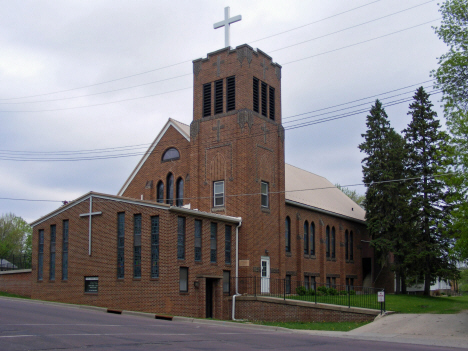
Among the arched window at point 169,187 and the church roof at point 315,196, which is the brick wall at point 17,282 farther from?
the church roof at point 315,196

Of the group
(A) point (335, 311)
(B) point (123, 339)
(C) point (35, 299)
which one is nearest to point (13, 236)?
(C) point (35, 299)

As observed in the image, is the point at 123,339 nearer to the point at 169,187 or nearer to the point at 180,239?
the point at 180,239

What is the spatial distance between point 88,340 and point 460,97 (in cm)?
1688

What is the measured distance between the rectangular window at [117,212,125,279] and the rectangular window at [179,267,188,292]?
348 cm

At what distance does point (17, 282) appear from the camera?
34.9 metres

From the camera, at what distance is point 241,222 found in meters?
31.5

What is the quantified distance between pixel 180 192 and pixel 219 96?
692cm

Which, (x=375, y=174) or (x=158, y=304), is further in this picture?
(x=375, y=174)

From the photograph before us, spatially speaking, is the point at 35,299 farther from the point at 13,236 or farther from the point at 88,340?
the point at 13,236

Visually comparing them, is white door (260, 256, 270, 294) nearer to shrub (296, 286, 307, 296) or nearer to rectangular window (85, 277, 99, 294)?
shrub (296, 286, 307, 296)

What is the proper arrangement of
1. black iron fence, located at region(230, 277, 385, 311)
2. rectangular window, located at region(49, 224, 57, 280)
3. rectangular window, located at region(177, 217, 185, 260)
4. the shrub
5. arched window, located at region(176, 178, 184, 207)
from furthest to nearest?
the shrub < arched window, located at region(176, 178, 184, 207) < rectangular window, located at region(49, 224, 57, 280) < black iron fence, located at region(230, 277, 385, 311) < rectangular window, located at region(177, 217, 185, 260)

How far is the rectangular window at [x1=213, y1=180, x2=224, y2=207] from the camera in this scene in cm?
3266

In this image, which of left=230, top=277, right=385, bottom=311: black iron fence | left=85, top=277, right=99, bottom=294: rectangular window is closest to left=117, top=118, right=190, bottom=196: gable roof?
left=85, top=277, right=99, bottom=294: rectangular window

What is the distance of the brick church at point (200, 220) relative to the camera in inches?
1067
